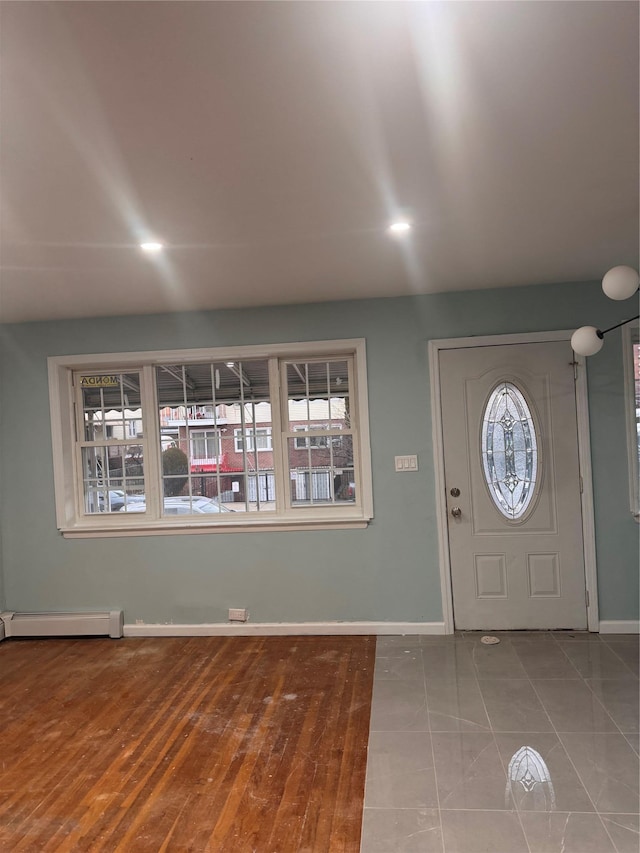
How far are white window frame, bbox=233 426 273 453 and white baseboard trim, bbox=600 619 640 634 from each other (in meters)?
2.76

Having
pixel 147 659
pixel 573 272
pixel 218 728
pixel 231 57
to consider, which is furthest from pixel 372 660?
pixel 231 57

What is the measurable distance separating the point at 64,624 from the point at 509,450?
3663 millimetres

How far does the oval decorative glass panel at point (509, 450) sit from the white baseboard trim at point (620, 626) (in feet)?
3.17

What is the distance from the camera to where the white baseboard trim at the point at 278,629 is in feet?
14.0

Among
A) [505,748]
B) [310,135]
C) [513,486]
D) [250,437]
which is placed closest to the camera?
[310,135]

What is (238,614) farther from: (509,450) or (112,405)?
(509,450)

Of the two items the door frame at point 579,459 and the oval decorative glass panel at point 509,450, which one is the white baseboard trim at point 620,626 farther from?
the oval decorative glass panel at point 509,450

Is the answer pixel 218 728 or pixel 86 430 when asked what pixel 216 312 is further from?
pixel 218 728

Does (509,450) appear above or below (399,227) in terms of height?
below

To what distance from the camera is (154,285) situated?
375 centimetres

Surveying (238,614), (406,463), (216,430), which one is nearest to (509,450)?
(406,463)

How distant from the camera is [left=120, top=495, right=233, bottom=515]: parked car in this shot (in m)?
4.62

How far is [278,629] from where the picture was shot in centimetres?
437

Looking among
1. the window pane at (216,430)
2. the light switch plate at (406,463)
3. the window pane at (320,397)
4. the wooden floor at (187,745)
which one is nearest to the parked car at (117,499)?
the window pane at (216,430)
